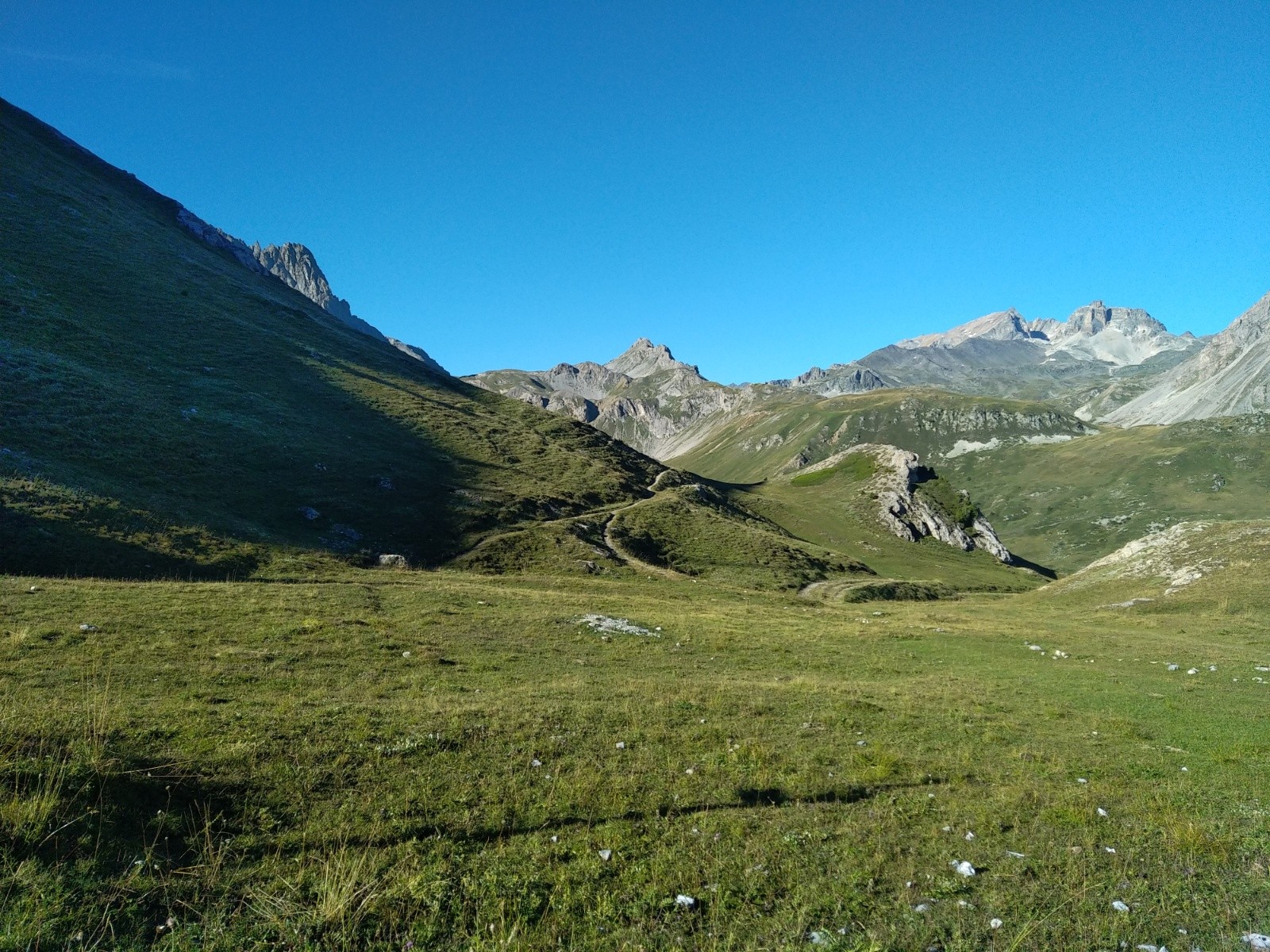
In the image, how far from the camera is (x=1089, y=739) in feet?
65.1

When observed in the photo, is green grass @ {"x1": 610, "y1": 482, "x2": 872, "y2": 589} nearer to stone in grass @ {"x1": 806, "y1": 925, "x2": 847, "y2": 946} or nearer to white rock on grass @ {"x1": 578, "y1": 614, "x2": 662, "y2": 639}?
white rock on grass @ {"x1": 578, "y1": 614, "x2": 662, "y2": 639}

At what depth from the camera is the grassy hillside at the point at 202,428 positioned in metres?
49.8

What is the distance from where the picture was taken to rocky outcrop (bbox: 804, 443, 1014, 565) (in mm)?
144000

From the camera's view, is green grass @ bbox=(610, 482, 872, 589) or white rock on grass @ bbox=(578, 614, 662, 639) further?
green grass @ bbox=(610, 482, 872, 589)

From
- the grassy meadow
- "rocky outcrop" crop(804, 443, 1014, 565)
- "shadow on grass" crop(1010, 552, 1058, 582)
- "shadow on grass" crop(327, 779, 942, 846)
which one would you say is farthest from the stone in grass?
"shadow on grass" crop(1010, 552, 1058, 582)

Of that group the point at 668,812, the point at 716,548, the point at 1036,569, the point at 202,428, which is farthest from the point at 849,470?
the point at 668,812

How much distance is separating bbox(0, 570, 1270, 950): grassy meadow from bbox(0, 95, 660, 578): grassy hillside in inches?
975

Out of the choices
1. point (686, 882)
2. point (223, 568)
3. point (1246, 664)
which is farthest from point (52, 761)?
point (1246, 664)

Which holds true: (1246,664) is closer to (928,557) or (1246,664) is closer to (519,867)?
(519,867)

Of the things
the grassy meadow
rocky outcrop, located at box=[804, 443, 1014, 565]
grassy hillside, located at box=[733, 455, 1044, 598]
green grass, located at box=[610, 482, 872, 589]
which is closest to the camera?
the grassy meadow

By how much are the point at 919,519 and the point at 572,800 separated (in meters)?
153

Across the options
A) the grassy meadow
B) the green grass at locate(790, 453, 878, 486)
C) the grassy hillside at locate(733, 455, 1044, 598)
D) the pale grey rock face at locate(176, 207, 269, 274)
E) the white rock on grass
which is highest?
the pale grey rock face at locate(176, 207, 269, 274)

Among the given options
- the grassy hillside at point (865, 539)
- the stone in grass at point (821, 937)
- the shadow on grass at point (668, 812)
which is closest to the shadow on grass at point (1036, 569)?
the grassy hillside at point (865, 539)

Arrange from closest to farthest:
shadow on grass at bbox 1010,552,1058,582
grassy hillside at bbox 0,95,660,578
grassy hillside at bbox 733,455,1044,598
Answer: grassy hillside at bbox 0,95,660,578
grassy hillside at bbox 733,455,1044,598
shadow on grass at bbox 1010,552,1058,582
